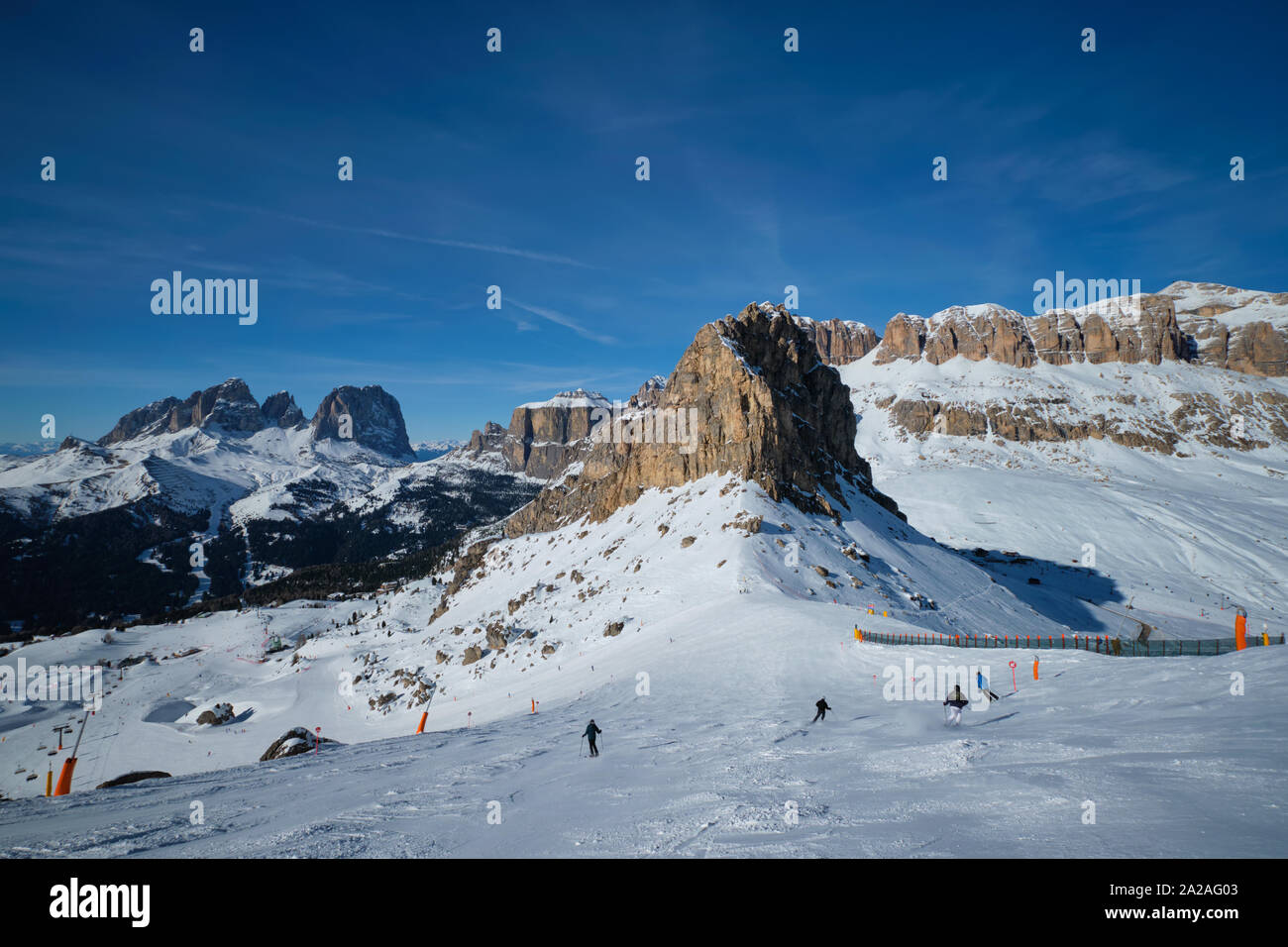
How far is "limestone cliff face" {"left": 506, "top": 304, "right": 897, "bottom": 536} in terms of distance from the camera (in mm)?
63938

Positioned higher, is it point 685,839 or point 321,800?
point 685,839

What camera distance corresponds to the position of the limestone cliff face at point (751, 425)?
210 feet

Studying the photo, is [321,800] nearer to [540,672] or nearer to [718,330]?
[540,672]

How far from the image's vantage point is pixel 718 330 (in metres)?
77.4

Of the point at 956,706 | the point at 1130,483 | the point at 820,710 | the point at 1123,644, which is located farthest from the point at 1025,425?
the point at 956,706

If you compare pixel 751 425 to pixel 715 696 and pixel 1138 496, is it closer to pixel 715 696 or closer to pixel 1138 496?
pixel 715 696

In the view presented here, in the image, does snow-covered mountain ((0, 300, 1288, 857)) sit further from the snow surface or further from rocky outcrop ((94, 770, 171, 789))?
rocky outcrop ((94, 770, 171, 789))

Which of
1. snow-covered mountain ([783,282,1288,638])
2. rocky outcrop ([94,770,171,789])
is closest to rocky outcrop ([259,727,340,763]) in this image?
rocky outcrop ([94,770,171,789])

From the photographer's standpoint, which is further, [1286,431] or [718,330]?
[1286,431]

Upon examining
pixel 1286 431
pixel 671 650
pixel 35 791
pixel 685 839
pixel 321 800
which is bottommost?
pixel 35 791

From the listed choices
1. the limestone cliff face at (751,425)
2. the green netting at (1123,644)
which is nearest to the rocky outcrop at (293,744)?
the green netting at (1123,644)

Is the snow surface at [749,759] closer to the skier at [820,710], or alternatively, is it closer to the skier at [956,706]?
the skier at [820,710]

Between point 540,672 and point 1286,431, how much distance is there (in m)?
236
